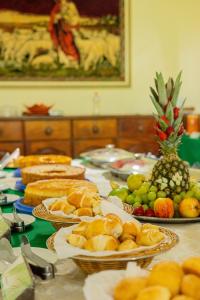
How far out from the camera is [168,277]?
0.75 m

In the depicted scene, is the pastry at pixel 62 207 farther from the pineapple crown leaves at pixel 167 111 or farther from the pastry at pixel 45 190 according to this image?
the pineapple crown leaves at pixel 167 111

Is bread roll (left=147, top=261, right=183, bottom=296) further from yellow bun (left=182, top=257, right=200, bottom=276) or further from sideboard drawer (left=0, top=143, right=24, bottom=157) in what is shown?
sideboard drawer (left=0, top=143, right=24, bottom=157)

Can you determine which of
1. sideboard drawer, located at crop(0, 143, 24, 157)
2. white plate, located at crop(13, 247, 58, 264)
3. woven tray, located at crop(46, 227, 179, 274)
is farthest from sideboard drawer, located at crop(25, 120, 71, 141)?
woven tray, located at crop(46, 227, 179, 274)

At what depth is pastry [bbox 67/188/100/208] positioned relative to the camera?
133 centimetres

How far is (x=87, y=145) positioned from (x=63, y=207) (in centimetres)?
314

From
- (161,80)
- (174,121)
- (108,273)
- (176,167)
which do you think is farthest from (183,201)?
(108,273)

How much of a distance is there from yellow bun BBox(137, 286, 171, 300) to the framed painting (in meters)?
4.12

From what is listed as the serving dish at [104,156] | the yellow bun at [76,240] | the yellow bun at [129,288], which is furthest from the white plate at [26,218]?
the serving dish at [104,156]

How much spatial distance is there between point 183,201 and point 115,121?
304 centimetres

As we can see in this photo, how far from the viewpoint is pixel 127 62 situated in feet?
16.2

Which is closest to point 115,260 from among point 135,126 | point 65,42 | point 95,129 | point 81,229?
point 81,229

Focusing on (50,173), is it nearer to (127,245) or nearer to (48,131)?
(127,245)

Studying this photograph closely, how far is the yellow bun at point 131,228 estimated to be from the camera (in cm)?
106

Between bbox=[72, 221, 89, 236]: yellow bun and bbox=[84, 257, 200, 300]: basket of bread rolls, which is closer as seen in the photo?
bbox=[84, 257, 200, 300]: basket of bread rolls
